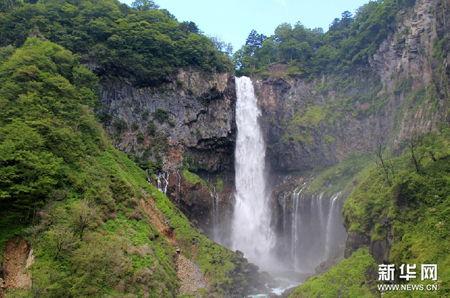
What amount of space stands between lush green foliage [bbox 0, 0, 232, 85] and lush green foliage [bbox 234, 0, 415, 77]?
13732 mm

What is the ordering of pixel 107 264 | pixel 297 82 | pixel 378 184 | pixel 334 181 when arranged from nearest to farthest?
pixel 107 264 → pixel 378 184 → pixel 334 181 → pixel 297 82

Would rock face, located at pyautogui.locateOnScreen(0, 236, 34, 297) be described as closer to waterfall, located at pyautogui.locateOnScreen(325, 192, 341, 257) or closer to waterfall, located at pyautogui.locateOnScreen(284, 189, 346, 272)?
waterfall, located at pyautogui.locateOnScreen(284, 189, 346, 272)

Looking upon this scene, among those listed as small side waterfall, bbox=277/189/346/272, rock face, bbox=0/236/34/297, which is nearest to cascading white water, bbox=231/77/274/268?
small side waterfall, bbox=277/189/346/272

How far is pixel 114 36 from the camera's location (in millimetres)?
31344

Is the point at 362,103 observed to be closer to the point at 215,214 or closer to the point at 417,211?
the point at 215,214

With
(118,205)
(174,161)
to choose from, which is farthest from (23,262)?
(174,161)

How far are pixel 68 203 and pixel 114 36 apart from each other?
23.3 metres

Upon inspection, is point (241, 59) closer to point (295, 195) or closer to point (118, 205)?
point (295, 195)

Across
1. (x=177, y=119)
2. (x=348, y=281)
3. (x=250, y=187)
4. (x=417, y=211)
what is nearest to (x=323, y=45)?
(x=250, y=187)

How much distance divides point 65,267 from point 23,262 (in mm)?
1743

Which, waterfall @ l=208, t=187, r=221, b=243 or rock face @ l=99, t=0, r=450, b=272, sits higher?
rock face @ l=99, t=0, r=450, b=272

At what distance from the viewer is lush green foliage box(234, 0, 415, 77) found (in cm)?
4075

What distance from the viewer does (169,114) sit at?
34438 millimetres

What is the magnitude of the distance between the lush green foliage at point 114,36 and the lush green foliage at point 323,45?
541 inches
